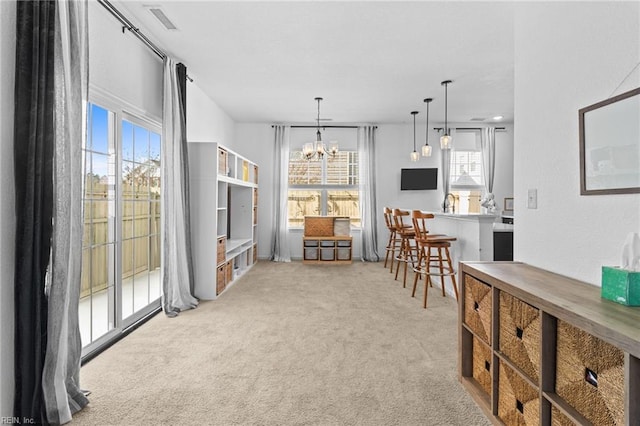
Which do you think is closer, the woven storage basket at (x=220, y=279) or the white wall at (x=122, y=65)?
the white wall at (x=122, y=65)

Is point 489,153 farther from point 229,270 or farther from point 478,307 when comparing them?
point 478,307

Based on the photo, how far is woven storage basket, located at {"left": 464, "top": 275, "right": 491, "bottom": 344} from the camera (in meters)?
1.92

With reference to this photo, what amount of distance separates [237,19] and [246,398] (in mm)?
2907

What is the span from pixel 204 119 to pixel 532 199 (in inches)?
170

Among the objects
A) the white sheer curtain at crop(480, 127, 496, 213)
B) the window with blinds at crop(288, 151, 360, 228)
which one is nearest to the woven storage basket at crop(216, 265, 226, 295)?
the window with blinds at crop(288, 151, 360, 228)

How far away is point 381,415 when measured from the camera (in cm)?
185

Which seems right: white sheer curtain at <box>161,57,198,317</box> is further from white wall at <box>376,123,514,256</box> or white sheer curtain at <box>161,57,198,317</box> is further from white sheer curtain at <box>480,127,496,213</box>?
white sheer curtain at <box>480,127,496,213</box>

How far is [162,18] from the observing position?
2.92 metres

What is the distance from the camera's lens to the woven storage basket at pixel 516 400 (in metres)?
1.50

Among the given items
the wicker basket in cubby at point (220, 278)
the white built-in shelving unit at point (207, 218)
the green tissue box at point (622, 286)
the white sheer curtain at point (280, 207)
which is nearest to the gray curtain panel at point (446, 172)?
the white sheer curtain at point (280, 207)

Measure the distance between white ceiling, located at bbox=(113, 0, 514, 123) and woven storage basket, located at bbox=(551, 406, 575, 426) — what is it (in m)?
2.77

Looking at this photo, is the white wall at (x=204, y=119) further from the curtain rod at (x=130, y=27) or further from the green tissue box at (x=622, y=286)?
the green tissue box at (x=622, y=286)

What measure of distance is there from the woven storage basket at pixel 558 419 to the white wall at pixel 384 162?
5519mm

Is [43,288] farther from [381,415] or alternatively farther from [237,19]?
[237,19]
